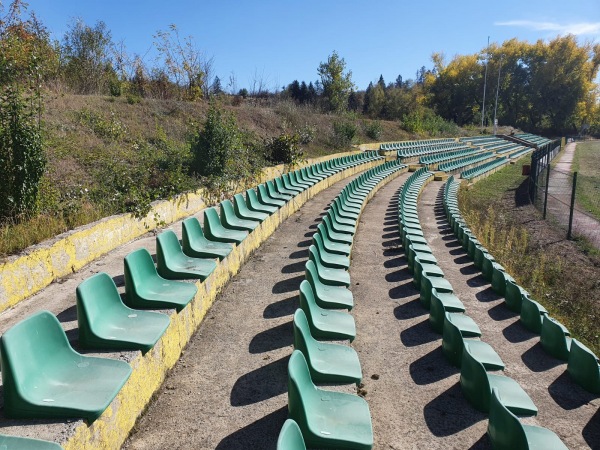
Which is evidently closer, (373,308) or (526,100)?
(373,308)

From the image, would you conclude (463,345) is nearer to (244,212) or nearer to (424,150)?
(244,212)

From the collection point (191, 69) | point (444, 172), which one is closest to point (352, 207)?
point (191, 69)

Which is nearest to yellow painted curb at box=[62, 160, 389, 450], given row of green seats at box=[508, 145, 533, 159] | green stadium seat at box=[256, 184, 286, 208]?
green stadium seat at box=[256, 184, 286, 208]

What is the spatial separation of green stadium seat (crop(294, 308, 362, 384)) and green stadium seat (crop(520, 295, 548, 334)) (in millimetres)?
2903

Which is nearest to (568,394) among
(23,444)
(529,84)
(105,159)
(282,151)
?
(23,444)

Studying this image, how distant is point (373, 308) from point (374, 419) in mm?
2438

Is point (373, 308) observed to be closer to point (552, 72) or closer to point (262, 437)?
point (262, 437)

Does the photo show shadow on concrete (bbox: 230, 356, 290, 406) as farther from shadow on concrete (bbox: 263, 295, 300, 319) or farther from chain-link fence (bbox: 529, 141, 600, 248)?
chain-link fence (bbox: 529, 141, 600, 248)

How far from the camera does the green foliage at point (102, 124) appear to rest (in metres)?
10.5

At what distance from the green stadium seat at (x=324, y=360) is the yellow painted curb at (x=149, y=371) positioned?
101 centimetres

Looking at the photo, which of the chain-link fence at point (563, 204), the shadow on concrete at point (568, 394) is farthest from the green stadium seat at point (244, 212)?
the chain-link fence at point (563, 204)

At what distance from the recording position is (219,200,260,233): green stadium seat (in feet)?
22.3

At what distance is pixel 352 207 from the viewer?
1068 cm

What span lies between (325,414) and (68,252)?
3.43 meters
